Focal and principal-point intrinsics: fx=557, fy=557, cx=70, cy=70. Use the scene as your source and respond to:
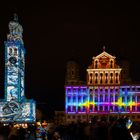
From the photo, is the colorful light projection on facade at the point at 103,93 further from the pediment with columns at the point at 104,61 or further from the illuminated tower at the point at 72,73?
the illuminated tower at the point at 72,73

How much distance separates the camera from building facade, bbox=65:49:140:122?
11719cm

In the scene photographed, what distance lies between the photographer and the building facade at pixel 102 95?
11719 centimetres

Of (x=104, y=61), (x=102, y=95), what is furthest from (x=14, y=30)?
(x=102, y=95)

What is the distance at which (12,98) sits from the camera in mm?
89375

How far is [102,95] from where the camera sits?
120 meters

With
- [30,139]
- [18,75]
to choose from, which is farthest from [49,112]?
[30,139]

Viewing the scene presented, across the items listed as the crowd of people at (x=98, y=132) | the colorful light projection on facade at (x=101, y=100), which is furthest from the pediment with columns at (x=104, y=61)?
the crowd of people at (x=98, y=132)

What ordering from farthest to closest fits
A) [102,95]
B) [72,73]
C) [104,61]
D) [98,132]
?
[72,73], [102,95], [104,61], [98,132]

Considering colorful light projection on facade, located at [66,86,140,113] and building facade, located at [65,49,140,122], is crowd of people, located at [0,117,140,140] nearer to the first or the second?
building facade, located at [65,49,140,122]

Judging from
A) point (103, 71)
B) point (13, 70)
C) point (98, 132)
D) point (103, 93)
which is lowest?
point (98, 132)

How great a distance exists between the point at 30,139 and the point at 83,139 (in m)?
5.95

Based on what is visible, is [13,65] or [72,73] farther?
[72,73]

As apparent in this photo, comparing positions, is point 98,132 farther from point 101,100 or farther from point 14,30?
point 101,100

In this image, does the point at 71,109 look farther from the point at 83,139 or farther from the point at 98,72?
the point at 83,139
